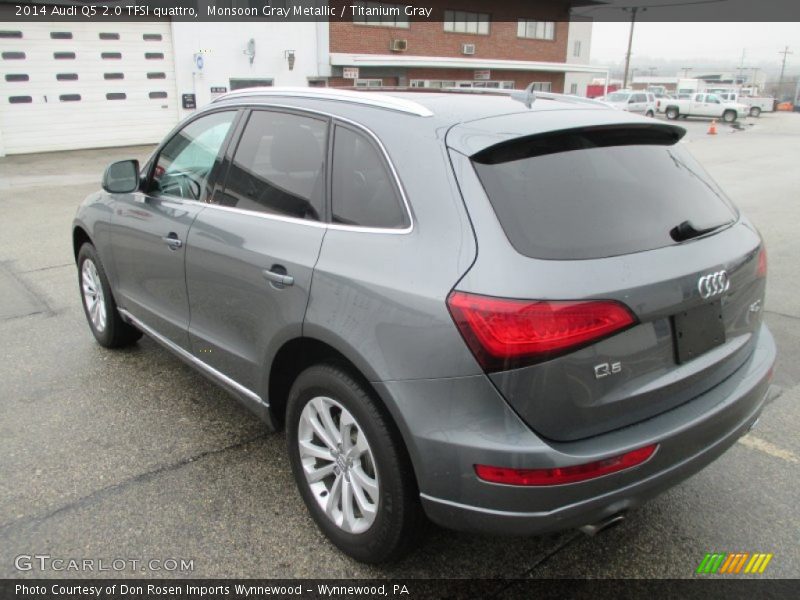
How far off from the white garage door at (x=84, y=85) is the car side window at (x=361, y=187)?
17.4 meters

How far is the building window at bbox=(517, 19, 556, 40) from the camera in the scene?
31656 mm

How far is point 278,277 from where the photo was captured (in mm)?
2543

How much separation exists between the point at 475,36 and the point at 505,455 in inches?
1181

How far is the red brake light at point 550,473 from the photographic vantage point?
1.93m

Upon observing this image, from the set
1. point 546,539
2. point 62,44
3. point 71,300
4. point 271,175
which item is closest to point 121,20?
point 62,44

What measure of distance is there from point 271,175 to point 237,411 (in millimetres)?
1479

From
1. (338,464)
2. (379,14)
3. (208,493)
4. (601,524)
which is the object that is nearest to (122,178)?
(208,493)

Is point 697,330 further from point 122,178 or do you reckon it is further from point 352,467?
point 122,178

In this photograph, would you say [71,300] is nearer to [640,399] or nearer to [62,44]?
[640,399]

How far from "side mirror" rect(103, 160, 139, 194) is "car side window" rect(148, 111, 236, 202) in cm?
12

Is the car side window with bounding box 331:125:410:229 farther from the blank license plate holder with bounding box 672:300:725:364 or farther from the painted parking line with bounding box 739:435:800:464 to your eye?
the painted parking line with bounding box 739:435:800:464

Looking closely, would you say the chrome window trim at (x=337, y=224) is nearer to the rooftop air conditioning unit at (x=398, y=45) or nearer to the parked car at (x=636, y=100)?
the rooftop air conditioning unit at (x=398, y=45)

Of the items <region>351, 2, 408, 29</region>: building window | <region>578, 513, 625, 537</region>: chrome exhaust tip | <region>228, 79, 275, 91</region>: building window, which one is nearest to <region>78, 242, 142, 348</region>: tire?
<region>578, 513, 625, 537</region>: chrome exhaust tip

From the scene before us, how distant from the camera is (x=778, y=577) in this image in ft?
8.01
